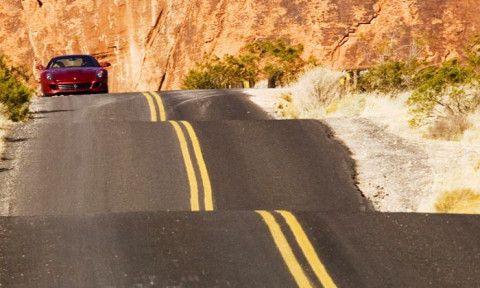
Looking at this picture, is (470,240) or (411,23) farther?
(411,23)

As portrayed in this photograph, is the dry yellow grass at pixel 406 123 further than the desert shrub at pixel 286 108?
No

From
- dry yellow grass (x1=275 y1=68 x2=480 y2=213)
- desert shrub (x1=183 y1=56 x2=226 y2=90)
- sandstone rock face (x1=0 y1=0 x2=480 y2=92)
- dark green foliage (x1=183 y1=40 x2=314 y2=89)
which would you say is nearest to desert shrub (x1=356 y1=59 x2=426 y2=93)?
dry yellow grass (x1=275 y1=68 x2=480 y2=213)

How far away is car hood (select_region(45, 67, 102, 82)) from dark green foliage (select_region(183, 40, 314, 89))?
12905 millimetres

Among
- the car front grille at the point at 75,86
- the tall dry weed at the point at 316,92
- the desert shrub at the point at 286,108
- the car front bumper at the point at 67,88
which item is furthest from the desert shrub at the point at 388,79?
the car front grille at the point at 75,86

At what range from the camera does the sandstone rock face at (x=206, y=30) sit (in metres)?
45.6

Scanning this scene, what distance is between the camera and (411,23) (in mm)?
45594

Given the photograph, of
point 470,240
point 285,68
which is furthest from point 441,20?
point 470,240

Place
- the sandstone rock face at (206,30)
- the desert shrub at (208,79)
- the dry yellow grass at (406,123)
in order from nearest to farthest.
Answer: the dry yellow grass at (406,123), the desert shrub at (208,79), the sandstone rock face at (206,30)

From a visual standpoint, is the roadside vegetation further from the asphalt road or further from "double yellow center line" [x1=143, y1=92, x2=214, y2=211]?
"double yellow center line" [x1=143, y1=92, x2=214, y2=211]

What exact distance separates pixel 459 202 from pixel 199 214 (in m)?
4.14

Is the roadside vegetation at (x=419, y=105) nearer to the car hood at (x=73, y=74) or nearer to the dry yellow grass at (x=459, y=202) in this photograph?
the dry yellow grass at (x=459, y=202)

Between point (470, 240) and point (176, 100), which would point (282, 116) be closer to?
point (176, 100)

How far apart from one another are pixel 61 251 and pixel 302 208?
4454 mm

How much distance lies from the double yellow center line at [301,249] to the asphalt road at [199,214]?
0.08 feet
